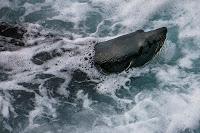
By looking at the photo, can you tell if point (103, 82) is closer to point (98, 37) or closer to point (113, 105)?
point (113, 105)

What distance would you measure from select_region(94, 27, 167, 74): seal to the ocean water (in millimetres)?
262

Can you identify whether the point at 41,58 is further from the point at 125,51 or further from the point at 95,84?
the point at 125,51

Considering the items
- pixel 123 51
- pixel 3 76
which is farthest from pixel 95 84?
pixel 3 76

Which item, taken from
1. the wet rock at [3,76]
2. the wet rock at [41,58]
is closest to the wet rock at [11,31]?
the wet rock at [41,58]

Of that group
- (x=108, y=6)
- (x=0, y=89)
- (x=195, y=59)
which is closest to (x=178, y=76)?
(x=195, y=59)

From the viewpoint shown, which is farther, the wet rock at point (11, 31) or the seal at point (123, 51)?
the wet rock at point (11, 31)

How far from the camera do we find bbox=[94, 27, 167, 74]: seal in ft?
21.5

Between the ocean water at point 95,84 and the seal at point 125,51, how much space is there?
26 centimetres

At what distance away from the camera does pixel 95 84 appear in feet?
22.4

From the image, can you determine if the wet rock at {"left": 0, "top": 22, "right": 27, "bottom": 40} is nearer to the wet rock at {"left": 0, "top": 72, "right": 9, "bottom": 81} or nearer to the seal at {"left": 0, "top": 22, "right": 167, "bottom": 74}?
the seal at {"left": 0, "top": 22, "right": 167, "bottom": 74}

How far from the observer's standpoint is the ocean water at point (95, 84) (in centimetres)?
627

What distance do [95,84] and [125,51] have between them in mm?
811

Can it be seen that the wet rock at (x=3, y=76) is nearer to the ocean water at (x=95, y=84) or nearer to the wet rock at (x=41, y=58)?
the ocean water at (x=95, y=84)

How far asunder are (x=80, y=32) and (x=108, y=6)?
3.92 ft
